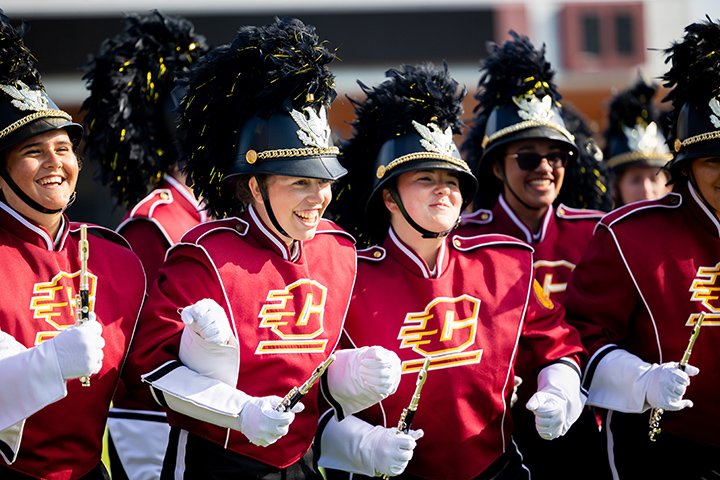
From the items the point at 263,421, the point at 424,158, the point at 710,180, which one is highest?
the point at 424,158

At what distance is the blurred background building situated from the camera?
23531 millimetres

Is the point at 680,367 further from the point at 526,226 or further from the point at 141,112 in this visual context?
the point at 141,112

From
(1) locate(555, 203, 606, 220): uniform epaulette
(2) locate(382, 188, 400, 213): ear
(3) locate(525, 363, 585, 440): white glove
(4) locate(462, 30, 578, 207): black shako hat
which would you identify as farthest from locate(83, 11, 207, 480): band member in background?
(3) locate(525, 363, 585, 440): white glove

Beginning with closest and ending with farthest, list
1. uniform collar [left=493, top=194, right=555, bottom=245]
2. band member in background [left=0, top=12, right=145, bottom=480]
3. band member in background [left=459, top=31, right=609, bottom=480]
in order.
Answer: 1. band member in background [left=0, top=12, right=145, bottom=480]
2. band member in background [left=459, top=31, right=609, bottom=480]
3. uniform collar [left=493, top=194, right=555, bottom=245]

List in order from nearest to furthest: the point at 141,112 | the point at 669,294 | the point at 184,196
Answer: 1. the point at 669,294
2. the point at 184,196
3. the point at 141,112

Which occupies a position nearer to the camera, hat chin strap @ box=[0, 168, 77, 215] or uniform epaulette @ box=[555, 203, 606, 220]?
hat chin strap @ box=[0, 168, 77, 215]

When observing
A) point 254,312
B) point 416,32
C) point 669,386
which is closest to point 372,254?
point 254,312

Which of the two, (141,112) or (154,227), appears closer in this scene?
(154,227)

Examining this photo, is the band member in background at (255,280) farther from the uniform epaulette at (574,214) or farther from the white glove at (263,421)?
the uniform epaulette at (574,214)

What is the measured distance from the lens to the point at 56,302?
371 cm

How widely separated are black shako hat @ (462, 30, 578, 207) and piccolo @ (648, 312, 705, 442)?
1465 mm

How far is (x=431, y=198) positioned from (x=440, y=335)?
0.57 m

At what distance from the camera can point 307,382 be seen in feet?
11.6

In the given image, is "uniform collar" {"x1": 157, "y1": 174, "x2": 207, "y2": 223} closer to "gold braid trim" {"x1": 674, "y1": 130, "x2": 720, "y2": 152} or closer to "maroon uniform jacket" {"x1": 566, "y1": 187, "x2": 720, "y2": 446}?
"maroon uniform jacket" {"x1": 566, "y1": 187, "x2": 720, "y2": 446}
